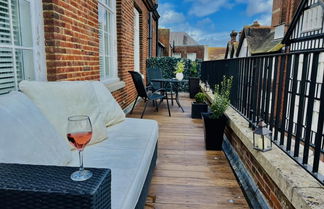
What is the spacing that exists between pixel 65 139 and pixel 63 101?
0.29 meters

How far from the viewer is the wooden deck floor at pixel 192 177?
1.83m

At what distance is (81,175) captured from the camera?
83cm

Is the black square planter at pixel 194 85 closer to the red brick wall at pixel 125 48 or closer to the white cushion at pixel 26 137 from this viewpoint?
the red brick wall at pixel 125 48

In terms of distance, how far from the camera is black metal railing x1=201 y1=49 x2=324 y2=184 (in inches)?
52.0

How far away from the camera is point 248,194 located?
1869 millimetres

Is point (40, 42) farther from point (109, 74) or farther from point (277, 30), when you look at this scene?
point (277, 30)

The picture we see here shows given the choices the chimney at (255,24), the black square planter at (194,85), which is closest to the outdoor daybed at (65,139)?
the black square planter at (194,85)

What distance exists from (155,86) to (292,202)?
17.6ft

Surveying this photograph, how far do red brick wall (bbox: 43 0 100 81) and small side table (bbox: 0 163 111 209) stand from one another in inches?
58.9

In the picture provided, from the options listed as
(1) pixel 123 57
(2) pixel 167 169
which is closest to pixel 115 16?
(1) pixel 123 57

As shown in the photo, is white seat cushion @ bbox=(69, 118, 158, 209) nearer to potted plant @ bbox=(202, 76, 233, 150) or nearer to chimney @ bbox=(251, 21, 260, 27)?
potted plant @ bbox=(202, 76, 233, 150)

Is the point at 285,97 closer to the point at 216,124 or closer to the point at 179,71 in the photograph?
the point at 216,124

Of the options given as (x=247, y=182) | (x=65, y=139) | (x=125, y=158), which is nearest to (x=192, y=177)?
(x=247, y=182)

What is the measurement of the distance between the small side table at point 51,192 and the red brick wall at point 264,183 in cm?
106
